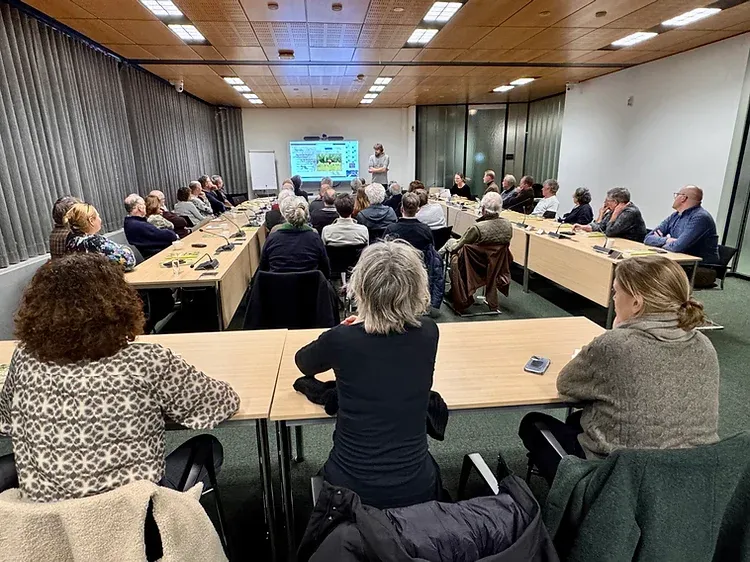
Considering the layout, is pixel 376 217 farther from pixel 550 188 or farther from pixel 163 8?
pixel 550 188

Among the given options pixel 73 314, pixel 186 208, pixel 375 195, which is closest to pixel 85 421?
Answer: pixel 73 314

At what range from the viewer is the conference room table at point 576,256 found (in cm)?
371

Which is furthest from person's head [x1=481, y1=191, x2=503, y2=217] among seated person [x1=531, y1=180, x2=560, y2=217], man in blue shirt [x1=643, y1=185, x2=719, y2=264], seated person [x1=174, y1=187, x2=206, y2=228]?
seated person [x1=174, y1=187, x2=206, y2=228]

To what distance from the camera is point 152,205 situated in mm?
4953

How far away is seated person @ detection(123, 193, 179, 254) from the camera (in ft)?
14.5

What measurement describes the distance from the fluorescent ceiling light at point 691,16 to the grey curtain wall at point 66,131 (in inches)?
251

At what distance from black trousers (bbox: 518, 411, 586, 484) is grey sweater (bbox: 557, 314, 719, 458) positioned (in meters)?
0.21

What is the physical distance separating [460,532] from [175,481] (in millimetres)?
1023

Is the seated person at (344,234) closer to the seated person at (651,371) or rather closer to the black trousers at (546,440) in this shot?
the black trousers at (546,440)

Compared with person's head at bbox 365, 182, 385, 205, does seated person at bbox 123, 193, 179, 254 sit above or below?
below

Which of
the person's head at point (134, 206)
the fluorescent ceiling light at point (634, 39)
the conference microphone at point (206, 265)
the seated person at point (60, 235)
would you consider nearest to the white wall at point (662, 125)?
the fluorescent ceiling light at point (634, 39)

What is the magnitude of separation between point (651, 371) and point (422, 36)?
196 inches

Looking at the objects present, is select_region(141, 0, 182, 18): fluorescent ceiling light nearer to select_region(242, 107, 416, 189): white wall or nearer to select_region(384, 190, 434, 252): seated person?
select_region(384, 190, 434, 252): seated person

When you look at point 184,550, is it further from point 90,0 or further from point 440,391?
point 90,0
